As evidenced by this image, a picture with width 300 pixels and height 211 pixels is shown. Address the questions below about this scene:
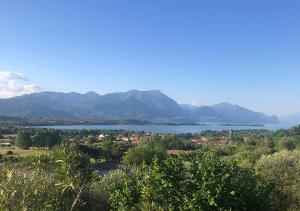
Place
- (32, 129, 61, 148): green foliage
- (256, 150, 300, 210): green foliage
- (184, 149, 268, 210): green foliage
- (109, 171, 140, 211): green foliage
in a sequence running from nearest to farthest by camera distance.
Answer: (184, 149, 268, 210): green foliage < (109, 171, 140, 211): green foliage < (256, 150, 300, 210): green foliage < (32, 129, 61, 148): green foliage

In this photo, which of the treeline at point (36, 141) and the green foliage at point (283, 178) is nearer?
the green foliage at point (283, 178)

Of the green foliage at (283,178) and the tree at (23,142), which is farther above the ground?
the green foliage at (283,178)

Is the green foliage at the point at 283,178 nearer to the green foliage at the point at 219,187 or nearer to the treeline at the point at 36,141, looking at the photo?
the green foliage at the point at 219,187

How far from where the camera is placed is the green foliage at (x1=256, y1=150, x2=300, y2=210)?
26234mm

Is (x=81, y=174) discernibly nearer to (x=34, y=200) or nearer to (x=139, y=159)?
(x=34, y=200)

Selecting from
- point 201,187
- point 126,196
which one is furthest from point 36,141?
point 201,187

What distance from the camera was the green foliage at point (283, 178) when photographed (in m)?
26.2

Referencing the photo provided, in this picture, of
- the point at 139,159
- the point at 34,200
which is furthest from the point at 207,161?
the point at 139,159

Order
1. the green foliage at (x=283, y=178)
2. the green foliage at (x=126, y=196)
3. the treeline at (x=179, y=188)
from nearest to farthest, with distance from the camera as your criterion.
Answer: the treeline at (x=179, y=188), the green foliage at (x=126, y=196), the green foliage at (x=283, y=178)

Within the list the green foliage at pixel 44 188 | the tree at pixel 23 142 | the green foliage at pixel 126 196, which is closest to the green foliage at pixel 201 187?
the green foliage at pixel 126 196

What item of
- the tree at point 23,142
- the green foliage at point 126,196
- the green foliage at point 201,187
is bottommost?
the tree at point 23,142

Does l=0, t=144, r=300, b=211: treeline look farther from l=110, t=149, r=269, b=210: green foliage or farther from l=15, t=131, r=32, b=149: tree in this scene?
l=15, t=131, r=32, b=149: tree

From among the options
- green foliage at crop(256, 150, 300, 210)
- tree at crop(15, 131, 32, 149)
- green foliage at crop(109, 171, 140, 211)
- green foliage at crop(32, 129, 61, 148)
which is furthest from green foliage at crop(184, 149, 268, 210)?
tree at crop(15, 131, 32, 149)

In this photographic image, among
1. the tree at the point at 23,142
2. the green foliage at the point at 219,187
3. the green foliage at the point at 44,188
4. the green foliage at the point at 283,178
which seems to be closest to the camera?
the green foliage at the point at 219,187
